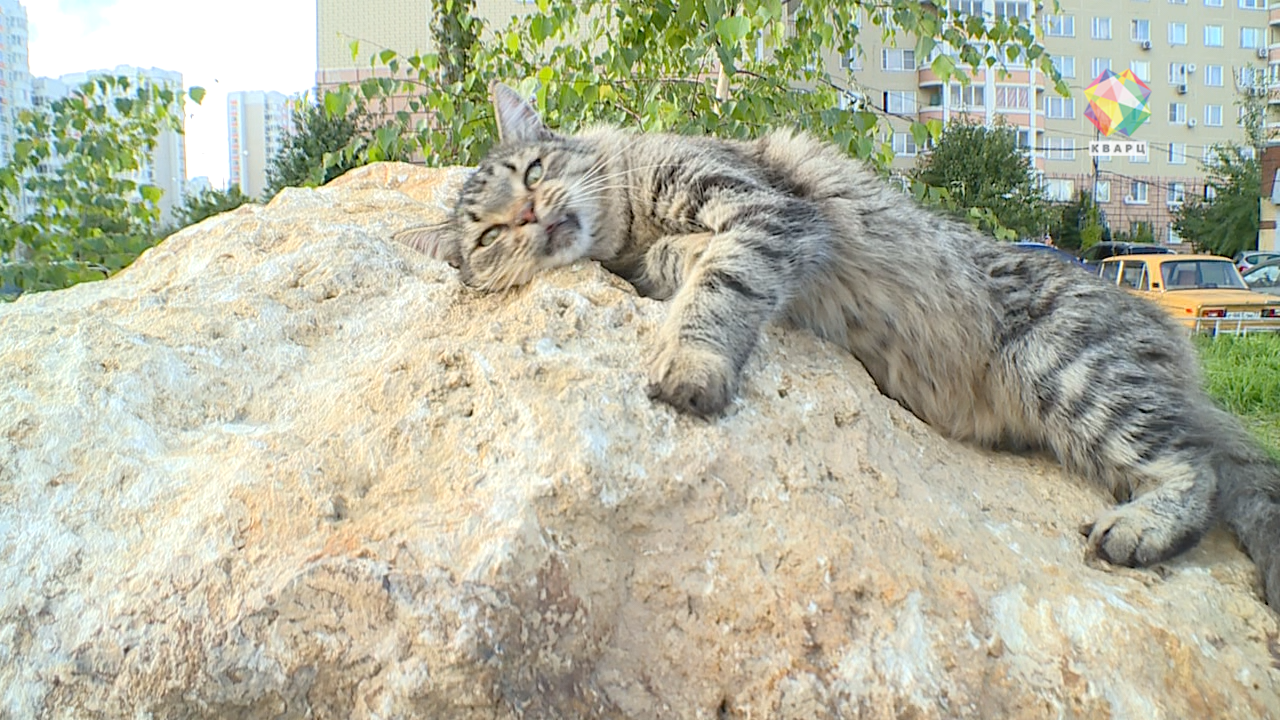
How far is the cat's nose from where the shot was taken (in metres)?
2.60

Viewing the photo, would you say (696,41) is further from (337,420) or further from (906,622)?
(906,622)

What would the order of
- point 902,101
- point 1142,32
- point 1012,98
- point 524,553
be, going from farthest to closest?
point 1142,32, point 1012,98, point 902,101, point 524,553

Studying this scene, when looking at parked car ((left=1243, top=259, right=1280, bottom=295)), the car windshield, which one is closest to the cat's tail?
the car windshield

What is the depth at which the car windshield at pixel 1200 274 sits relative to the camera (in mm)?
10977

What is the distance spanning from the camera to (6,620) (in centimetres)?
137

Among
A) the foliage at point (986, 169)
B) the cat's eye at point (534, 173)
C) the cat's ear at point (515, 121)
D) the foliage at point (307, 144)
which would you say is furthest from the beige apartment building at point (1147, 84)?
the cat's eye at point (534, 173)

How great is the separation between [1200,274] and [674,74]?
8.96m

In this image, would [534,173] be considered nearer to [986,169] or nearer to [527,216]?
[527,216]

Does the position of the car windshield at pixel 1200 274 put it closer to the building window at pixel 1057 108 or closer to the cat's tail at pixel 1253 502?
the cat's tail at pixel 1253 502

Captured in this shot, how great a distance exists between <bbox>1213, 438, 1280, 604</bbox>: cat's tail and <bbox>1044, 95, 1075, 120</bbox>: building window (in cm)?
3216

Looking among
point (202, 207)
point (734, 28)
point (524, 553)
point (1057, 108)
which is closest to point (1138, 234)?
point (1057, 108)

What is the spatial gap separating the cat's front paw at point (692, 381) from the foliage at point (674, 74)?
201cm

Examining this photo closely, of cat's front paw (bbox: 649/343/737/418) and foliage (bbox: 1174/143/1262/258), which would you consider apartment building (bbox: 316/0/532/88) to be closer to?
cat's front paw (bbox: 649/343/737/418)

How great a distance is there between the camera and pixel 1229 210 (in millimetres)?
27656
